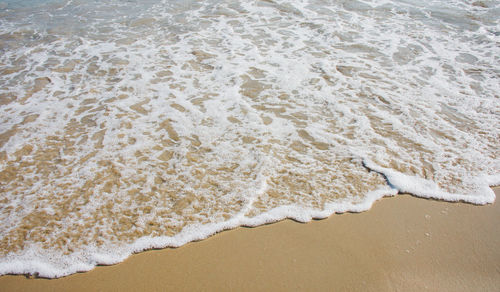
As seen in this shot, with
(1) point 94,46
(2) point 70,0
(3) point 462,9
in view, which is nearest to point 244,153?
(1) point 94,46

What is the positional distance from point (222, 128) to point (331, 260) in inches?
86.6

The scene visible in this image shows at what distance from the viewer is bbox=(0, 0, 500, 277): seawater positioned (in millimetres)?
3027

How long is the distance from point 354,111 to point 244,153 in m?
1.77

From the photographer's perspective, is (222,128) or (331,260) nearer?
(331,260)

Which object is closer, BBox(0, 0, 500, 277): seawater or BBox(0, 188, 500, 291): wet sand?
BBox(0, 188, 500, 291): wet sand

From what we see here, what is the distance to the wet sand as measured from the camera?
2438mm

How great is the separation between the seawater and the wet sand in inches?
6.1

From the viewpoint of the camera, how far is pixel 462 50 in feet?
21.3

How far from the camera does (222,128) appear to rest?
165 inches

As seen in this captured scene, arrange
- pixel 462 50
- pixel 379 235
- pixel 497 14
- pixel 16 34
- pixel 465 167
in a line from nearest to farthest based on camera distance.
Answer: pixel 379 235 < pixel 465 167 < pixel 462 50 < pixel 16 34 < pixel 497 14

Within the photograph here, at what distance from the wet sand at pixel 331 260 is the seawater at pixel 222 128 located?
154 millimetres

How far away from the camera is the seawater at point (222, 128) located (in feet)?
9.93

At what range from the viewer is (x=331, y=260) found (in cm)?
260

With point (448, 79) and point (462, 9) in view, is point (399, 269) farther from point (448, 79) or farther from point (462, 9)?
point (462, 9)
